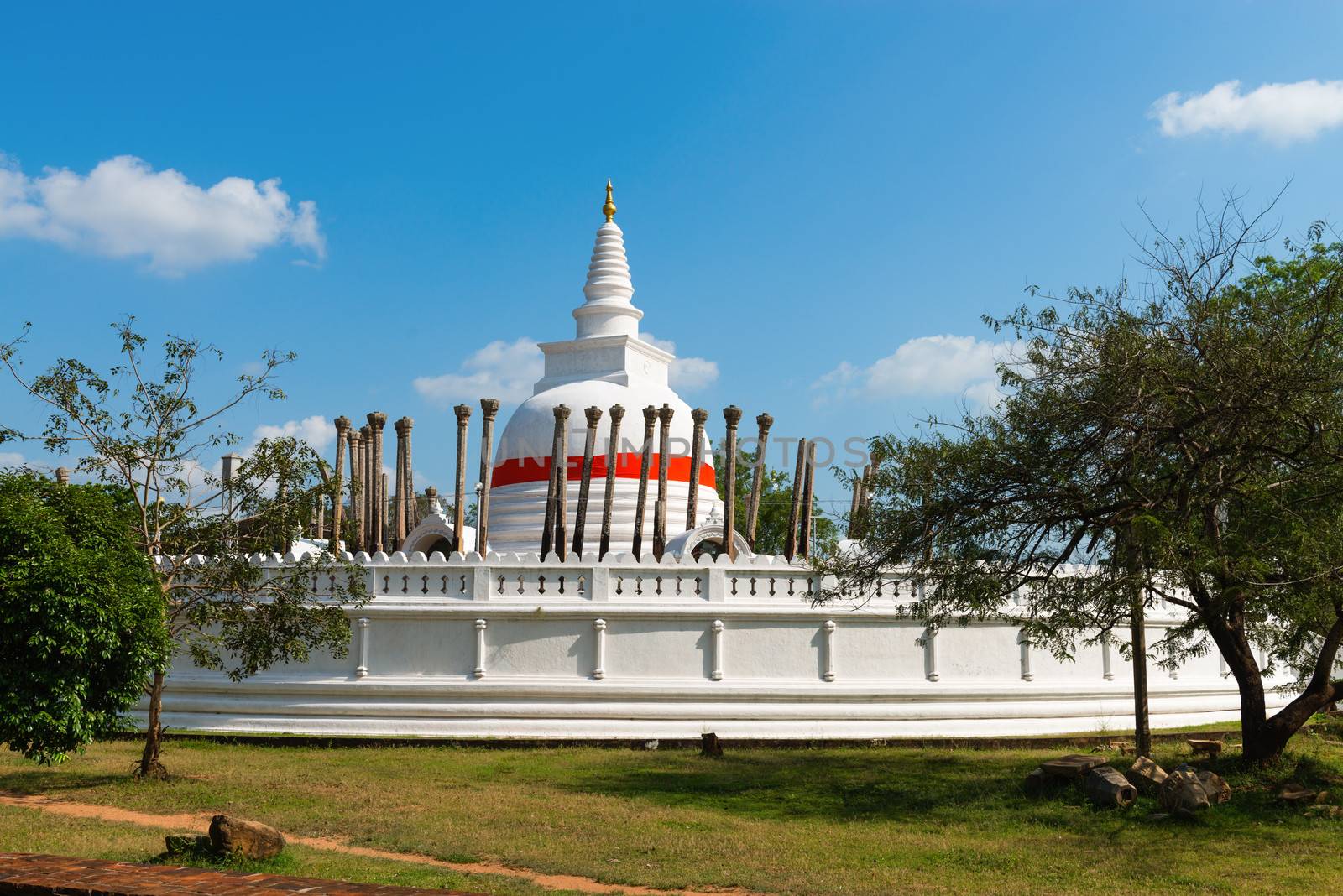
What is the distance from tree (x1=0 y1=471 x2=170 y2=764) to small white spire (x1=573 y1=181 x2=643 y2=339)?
20927 mm

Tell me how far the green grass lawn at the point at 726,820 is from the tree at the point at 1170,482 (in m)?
2.19

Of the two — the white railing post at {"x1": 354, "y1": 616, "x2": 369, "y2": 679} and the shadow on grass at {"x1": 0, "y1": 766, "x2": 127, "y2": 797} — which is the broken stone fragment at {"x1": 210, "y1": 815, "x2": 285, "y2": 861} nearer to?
the shadow on grass at {"x1": 0, "y1": 766, "x2": 127, "y2": 797}

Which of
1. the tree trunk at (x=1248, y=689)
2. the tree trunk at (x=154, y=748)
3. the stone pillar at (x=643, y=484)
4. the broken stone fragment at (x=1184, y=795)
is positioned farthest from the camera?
the stone pillar at (x=643, y=484)

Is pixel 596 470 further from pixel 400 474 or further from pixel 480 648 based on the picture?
pixel 480 648

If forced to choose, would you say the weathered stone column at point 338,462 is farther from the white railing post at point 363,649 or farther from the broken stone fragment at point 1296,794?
the broken stone fragment at point 1296,794

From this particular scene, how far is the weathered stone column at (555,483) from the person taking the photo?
2316cm

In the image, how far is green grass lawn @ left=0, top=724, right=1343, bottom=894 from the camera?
10625 mm

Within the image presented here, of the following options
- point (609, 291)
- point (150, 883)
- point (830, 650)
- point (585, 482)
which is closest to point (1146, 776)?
point (830, 650)

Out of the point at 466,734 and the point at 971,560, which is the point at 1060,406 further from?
the point at 466,734

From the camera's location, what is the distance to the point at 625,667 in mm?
19359

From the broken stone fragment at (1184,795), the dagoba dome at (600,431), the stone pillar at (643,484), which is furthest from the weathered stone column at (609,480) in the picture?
the broken stone fragment at (1184,795)

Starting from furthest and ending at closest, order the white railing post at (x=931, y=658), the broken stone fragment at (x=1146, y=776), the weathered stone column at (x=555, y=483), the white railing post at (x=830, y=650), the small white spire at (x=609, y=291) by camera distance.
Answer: the small white spire at (x=609, y=291) < the weathered stone column at (x=555, y=483) < the white railing post at (x=931, y=658) < the white railing post at (x=830, y=650) < the broken stone fragment at (x=1146, y=776)

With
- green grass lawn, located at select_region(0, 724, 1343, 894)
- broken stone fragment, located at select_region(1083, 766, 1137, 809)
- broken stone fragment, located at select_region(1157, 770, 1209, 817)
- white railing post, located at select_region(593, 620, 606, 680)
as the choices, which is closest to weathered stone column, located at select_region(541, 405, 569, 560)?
white railing post, located at select_region(593, 620, 606, 680)

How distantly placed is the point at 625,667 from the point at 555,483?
6.40 metres
